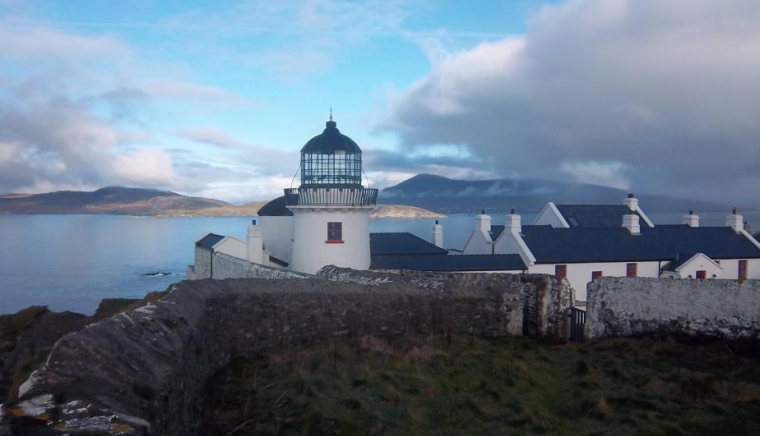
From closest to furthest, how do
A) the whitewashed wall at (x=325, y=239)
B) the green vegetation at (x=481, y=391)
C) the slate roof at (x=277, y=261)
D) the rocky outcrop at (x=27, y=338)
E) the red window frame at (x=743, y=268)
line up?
the green vegetation at (x=481, y=391)
the rocky outcrop at (x=27, y=338)
the whitewashed wall at (x=325, y=239)
the slate roof at (x=277, y=261)
the red window frame at (x=743, y=268)

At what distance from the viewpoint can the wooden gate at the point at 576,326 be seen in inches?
450

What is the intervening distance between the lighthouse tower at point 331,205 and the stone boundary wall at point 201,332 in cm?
717

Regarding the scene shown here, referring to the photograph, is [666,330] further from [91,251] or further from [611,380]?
[91,251]

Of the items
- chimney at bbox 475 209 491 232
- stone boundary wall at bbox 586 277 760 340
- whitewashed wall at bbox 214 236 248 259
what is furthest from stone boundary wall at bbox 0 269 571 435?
chimney at bbox 475 209 491 232

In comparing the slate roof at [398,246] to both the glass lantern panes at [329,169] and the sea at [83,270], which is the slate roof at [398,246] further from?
the sea at [83,270]

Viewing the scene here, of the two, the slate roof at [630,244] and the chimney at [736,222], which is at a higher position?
the chimney at [736,222]

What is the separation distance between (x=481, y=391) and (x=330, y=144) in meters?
14.6

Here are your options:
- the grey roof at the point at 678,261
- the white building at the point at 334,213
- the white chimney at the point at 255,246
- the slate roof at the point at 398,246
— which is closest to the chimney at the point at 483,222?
the slate roof at the point at 398,246

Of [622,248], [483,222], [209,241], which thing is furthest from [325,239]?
[622,248]

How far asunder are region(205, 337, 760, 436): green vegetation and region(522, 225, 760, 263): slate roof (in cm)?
1434

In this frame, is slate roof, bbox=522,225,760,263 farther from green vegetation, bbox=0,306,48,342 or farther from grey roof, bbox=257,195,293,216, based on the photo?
green vegetation, bbox=0,306,48,342

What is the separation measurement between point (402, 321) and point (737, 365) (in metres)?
5.72

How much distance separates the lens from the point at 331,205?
814 inches

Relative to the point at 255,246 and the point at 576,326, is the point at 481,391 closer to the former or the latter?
the point at 576,326
